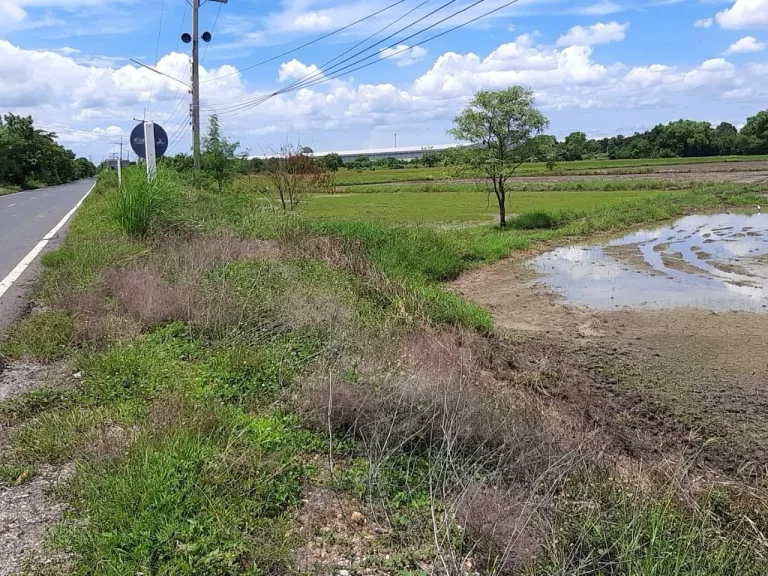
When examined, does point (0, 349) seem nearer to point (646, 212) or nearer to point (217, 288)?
point (217, 288)

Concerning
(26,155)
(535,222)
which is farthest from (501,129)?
(26,155)

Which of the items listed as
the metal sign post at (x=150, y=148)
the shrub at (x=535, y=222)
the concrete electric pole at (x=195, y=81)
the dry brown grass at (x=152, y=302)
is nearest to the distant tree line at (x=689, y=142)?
the shrub at (x=535, y=222)

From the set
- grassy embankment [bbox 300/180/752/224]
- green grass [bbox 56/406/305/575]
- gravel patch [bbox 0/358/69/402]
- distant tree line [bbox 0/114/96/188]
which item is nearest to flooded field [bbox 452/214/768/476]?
green grass [bbox 56/406/305/575]

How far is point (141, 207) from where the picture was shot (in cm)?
1117

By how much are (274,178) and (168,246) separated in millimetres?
12517

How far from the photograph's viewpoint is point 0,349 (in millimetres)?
5691

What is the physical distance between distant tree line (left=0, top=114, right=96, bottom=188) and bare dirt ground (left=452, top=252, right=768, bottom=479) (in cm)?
5669

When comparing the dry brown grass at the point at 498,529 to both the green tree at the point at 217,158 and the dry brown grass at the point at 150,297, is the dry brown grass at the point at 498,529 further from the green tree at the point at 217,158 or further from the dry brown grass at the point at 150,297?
the green tree at the point at 217,158

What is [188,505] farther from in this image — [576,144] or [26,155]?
[576,144]

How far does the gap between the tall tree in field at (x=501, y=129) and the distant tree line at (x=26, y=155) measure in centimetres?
4883

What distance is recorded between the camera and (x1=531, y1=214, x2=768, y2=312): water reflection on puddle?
462 inches

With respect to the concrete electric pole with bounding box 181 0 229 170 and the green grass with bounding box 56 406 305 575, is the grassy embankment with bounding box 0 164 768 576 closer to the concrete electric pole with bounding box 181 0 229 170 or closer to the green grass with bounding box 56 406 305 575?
the green grass with bounding box 56 406 305 575

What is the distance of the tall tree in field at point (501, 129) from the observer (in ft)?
64.7

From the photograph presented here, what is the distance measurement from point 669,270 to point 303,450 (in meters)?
13.3
